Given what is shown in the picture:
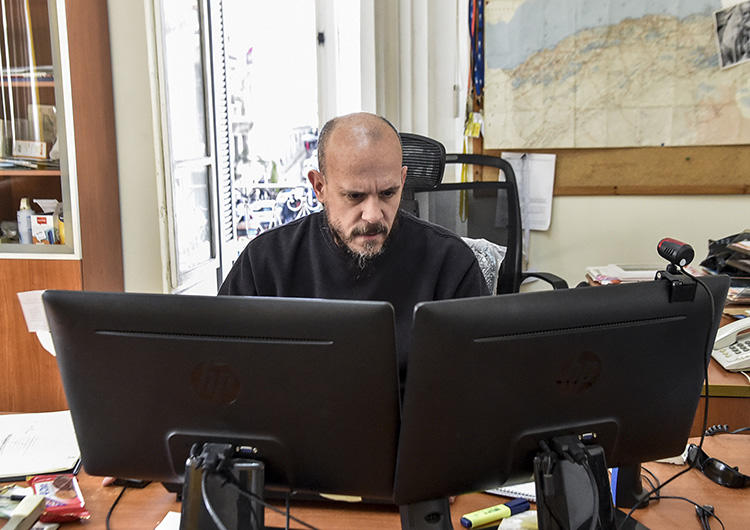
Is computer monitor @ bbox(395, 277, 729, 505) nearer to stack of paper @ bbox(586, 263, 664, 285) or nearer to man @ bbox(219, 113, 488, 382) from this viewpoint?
man @ bbox(219, 113, 488, 382)

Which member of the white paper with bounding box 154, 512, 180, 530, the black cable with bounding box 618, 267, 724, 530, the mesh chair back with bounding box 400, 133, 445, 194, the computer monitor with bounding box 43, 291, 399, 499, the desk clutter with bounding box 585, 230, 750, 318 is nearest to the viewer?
the computer monitor with bounding box 43, 291, 399, 499

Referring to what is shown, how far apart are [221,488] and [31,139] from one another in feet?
7.75

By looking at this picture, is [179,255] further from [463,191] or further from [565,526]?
[565,526]

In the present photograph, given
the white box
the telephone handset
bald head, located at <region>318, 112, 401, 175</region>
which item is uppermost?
bald head, located at <region>318, 112, 401, 175</region>

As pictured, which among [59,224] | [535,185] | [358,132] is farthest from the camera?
[535,185]

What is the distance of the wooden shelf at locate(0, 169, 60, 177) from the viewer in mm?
2742

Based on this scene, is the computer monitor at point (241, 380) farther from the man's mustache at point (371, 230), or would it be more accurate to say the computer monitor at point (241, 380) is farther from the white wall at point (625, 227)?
the white wall at point (625, 227)

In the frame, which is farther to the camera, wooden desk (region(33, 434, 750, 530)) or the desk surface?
the desk surface

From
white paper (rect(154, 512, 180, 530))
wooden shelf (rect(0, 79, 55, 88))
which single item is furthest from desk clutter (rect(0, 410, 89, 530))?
wooden shelf (rect(0, 79, 55, 88))

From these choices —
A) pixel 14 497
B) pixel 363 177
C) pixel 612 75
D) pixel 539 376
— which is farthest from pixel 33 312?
pixel 612 75

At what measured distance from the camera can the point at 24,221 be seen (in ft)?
9.30

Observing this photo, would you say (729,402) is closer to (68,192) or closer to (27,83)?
(68,192)

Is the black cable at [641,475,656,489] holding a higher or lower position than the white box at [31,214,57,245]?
lower

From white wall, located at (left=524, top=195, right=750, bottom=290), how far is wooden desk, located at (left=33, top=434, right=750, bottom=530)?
1919mm
